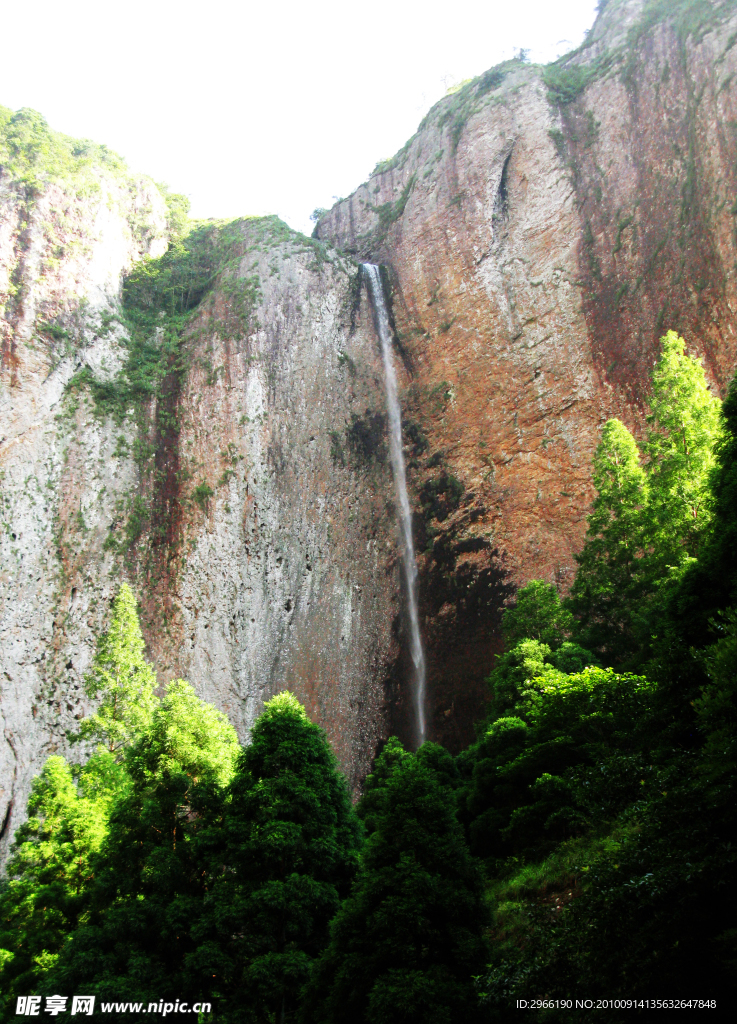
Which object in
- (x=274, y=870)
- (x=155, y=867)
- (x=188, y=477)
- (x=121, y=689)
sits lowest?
(x=274, y=870)

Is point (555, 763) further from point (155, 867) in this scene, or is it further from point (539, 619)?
point (155, 867)

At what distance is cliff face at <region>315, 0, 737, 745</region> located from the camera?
69.5ft

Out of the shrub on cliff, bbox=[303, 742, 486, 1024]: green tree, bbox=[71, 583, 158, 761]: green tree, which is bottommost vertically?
bbox=[303, 742, 486, 1024]: green tree

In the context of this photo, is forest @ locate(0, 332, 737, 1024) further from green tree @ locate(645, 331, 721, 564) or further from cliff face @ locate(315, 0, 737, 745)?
cliff face @ locate(315, 0, 737, 745)

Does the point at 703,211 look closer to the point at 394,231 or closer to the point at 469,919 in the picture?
the point at 394,231

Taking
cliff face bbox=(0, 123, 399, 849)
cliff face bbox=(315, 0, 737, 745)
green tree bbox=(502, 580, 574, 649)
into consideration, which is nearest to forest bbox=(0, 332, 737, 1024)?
green tree bbox=(502, 580, 574, 649)

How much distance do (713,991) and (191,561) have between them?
21541 millimetres

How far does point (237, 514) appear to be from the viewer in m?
24.9

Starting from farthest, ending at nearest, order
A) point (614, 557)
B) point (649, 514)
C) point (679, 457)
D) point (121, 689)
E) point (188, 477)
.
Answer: point (188, 477), point (121, 689), point (614, 557), point (649, 514), point (679, 457)

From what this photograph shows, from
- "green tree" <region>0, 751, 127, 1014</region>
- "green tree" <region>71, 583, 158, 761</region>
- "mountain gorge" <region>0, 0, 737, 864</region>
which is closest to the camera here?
"green tree" <region>0, 751, 127, 1014</region>

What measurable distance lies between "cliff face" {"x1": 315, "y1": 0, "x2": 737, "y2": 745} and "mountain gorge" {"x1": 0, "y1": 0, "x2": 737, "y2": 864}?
0.33 feet

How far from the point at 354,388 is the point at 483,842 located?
64.0 ft

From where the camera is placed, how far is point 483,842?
12.7 metres

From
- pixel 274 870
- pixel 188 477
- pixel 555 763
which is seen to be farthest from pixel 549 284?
pixel 274 870
